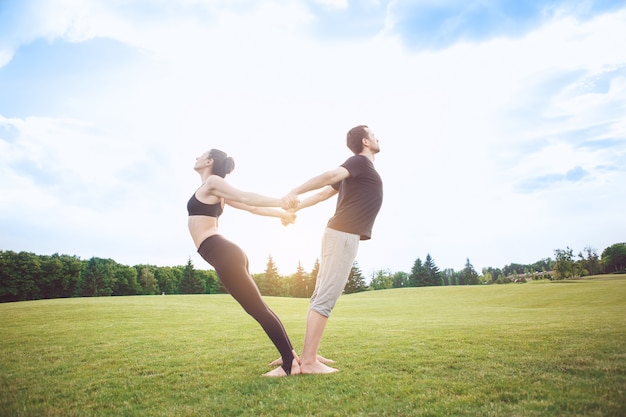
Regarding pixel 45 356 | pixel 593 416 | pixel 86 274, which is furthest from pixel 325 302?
pixel 86 274

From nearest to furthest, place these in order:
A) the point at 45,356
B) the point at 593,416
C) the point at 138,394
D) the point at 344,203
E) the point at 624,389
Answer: the point at 593,416 < the point at 624,389 < the point at 138,394 < the point at 344,203 < the point at 45,356

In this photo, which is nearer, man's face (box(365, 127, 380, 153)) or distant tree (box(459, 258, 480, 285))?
man's face (box(365, 127, 380, 153))

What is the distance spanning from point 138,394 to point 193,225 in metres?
2.06

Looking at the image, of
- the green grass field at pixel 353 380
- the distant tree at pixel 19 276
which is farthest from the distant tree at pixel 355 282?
the green grass field at pixel 353 380

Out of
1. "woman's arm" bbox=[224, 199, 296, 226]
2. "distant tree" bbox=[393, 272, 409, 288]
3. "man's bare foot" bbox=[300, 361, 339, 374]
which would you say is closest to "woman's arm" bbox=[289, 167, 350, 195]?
"woman's arm" bbox=[224, 199, 296, 226]

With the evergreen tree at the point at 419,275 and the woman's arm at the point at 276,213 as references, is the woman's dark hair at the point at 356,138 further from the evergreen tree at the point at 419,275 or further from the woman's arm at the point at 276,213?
the evergreen tree at the point at 419,275

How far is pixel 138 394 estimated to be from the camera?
3.69m

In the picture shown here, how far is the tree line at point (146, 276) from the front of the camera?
64062 millimetres

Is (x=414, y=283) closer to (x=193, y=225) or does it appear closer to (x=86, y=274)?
(x=86, y=274)

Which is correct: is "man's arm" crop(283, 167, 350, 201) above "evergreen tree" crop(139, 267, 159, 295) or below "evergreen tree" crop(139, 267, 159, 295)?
above

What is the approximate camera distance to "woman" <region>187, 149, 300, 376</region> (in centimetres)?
446

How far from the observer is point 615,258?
303 ft

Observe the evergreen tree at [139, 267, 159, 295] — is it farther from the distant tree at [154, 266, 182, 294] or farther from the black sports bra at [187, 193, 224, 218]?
the black sports bra at [187, 193, 224, 218]

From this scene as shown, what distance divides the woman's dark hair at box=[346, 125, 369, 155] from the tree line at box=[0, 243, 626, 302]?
66162 millimetres
